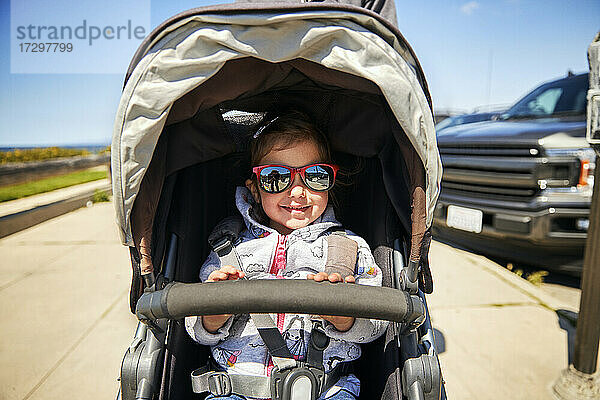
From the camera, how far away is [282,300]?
1365 mm

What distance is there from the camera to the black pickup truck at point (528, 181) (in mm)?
4211

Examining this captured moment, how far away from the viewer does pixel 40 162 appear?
13.3 meters

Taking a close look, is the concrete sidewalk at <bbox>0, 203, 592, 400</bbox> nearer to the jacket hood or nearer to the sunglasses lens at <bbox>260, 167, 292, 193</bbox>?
the jacket hood

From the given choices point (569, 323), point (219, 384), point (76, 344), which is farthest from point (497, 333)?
point (76, 344)

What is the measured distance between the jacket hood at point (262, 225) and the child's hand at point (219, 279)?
1.08 ft

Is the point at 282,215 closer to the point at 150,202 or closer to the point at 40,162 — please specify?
the point at 150,202

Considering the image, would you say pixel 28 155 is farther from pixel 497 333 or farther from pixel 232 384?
pixel 232 384

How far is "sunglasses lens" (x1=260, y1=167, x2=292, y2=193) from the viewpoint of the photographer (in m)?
1.87

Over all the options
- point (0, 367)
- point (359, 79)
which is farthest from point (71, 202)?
point (359, 79)

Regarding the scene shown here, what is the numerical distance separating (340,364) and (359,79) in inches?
44.3

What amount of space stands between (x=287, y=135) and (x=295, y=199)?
12.0 inches

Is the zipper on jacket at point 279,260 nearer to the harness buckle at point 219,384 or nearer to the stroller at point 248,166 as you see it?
the stroller at point 248,166

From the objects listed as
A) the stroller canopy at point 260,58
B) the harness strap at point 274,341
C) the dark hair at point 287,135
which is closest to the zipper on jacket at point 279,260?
the harness strap at point 274,341

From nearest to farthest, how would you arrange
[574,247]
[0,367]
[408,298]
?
1. [408,298]
2. [0,367]
3. [574,247]
